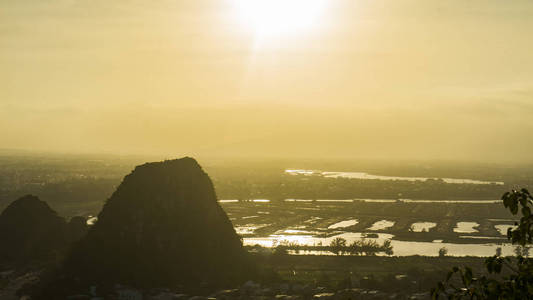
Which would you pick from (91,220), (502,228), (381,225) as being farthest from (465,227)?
(91,220)

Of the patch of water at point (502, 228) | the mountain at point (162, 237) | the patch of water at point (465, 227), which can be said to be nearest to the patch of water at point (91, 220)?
the mountain at point (162, 237)

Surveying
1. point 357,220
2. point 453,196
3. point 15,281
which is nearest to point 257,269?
point 15,281

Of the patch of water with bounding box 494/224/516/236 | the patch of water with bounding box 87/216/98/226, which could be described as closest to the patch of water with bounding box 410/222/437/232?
the patch of water with bounding box 494/224/516/236

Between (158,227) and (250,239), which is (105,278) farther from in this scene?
(250,239)

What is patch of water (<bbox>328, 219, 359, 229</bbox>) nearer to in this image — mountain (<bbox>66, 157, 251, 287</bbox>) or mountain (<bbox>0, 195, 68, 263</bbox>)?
mountain (<bbox>66, 157, 251, 287</bbox>)

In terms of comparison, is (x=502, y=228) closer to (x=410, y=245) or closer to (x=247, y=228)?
(x=410, y=245)

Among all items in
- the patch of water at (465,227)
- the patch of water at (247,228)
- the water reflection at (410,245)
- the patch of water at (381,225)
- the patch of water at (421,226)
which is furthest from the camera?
the patch of water at (381,225)

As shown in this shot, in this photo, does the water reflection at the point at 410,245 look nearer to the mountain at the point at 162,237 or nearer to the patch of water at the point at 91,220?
the mountain at the point at 162,237
